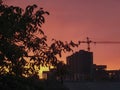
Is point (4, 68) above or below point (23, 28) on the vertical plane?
below

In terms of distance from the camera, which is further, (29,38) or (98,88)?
(98,88)

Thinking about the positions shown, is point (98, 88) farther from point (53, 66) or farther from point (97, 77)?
point (53, 66)

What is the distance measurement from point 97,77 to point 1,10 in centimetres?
6191

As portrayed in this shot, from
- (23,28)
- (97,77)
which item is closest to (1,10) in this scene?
(23,28)

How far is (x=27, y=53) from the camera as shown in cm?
1608

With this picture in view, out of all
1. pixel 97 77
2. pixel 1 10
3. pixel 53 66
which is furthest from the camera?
pixel 97 77

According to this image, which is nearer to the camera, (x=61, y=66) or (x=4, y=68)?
(x=4, y=68)

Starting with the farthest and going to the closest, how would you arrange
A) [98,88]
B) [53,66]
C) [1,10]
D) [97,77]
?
[97,77] < [98,88] < [53,66] < [1,10]

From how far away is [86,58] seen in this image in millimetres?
80812

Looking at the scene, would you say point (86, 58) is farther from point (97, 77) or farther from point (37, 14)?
point (37, 14)

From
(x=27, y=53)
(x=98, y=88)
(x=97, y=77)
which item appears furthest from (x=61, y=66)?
(x=97, y=77)

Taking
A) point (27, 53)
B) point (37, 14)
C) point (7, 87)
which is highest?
point (37, 14)

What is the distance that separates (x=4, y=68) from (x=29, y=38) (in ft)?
3.84

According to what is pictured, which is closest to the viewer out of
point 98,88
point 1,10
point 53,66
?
point 1,10
